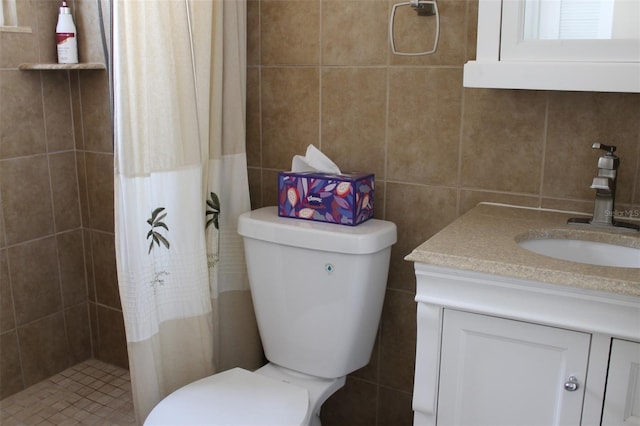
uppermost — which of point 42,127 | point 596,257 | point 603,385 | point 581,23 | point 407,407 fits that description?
point 581,23

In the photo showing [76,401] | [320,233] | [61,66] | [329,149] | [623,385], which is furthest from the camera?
[76,401]

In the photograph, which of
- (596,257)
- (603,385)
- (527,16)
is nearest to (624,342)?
(603,385)

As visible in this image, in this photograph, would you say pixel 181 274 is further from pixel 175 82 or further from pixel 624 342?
pixel 624 342

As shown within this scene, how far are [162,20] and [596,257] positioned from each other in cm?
124

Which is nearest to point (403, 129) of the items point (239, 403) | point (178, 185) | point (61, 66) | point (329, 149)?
point (329, 149)

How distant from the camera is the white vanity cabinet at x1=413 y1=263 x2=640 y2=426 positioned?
1.15m

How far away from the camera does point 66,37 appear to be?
6.90 feet

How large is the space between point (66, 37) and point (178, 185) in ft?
2.58

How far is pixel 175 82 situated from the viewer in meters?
1.69

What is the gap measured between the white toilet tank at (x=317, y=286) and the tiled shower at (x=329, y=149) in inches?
8.5

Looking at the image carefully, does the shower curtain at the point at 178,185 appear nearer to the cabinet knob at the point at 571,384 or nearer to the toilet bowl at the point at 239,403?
the toilet bowl at the point at 239,403

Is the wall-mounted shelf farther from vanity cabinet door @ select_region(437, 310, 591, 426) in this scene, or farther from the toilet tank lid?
vanity cabinet door @ select_region(437, 310, 591, 426)

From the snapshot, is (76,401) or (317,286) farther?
(76,401)

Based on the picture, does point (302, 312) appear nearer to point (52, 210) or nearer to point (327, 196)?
point (327, 196)
